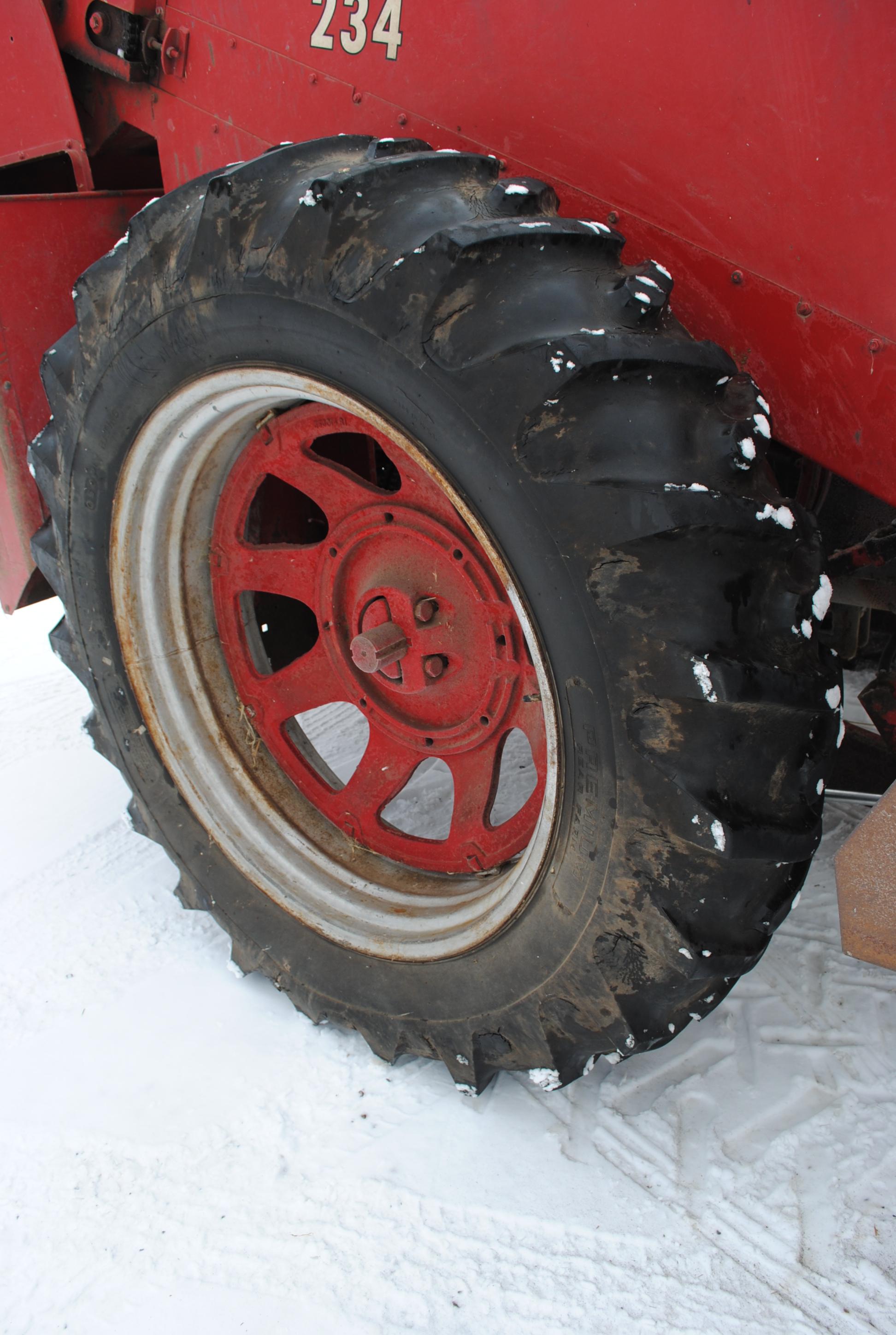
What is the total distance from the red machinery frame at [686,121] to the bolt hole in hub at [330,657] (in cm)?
52

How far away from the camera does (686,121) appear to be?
1.41 metres

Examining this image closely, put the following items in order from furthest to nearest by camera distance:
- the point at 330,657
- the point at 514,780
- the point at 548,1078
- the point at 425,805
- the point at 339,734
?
the point at 339,734, the point at 514,780, the point at 425,805, the point at 330,657, the point at 548,1078

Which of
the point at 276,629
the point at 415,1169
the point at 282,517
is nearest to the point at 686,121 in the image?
the point at 282,517

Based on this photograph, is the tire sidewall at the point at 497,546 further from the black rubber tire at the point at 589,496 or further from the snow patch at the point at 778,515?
the snow patch at the point at 778,515

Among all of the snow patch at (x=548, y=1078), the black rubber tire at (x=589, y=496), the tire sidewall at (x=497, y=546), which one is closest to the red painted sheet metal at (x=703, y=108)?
the black rubber tire at (x=589, y=496)

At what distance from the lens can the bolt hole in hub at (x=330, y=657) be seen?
175 centimetres

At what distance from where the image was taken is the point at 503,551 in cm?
136

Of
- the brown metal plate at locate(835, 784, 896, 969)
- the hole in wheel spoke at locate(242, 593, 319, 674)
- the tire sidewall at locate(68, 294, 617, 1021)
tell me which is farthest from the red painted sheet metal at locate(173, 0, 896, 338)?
the hole in wheel spoke at locate(242, 593, 319, 674)

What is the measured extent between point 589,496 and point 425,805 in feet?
5.46

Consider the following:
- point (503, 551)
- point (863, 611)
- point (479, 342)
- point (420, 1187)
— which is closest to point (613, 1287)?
point (420, 1187)

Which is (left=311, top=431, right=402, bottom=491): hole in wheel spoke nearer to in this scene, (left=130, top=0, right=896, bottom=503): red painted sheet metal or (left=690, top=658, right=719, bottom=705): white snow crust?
(left=130, top=0, right=896, bottom=503): red painted sheet metal

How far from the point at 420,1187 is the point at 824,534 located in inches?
56.1

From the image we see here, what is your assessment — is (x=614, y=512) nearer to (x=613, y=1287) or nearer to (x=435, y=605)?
(x=435, y=605)

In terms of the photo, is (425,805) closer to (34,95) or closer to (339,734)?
(339,734)
